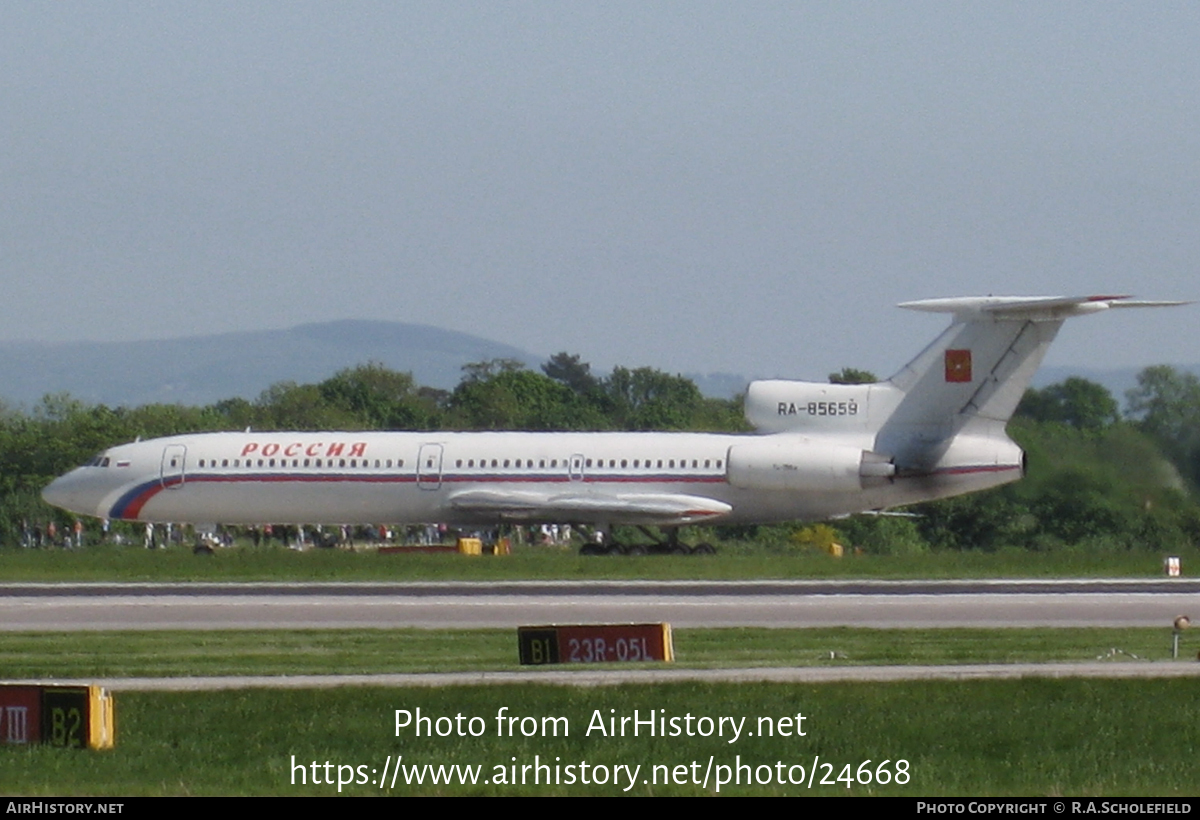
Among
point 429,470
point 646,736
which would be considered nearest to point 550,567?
point 429,470

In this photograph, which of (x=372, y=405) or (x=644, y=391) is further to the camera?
(x=644, y=391)

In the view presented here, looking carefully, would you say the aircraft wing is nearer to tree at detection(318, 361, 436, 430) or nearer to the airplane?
the airplane

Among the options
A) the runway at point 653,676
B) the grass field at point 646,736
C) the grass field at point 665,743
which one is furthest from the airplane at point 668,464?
the grass field at point 665,743

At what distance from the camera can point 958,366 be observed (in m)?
55.3

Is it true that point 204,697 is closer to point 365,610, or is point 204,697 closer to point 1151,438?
point 365,610

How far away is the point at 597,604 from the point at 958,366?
19323 millimetres

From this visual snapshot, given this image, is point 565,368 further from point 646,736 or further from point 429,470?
point 646,736

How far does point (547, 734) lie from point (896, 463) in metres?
37.4

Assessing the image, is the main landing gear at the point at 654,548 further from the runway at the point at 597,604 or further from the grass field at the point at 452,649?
the grass field at the point at 452,649

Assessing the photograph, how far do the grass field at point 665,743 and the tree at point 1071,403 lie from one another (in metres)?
46.9

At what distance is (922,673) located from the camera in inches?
927

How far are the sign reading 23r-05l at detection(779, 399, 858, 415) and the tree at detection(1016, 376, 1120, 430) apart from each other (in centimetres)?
1259

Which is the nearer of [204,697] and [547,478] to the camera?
[204,697]
